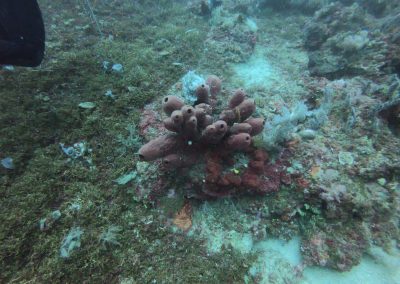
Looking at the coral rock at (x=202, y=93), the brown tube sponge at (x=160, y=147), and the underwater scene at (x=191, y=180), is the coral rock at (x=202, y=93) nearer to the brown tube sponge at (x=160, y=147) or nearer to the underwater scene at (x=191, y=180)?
the underwater scene at (x=191, y=180)

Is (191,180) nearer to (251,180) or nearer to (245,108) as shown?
(251,180)

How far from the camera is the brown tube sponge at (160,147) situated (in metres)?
3.00

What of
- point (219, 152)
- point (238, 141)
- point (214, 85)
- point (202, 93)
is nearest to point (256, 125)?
point (238, 141)

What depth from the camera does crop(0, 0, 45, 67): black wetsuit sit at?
3.72 meters

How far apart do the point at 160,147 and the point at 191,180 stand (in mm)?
640

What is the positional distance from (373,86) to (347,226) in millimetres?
2800

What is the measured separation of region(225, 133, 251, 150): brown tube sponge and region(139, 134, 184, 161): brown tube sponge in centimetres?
64

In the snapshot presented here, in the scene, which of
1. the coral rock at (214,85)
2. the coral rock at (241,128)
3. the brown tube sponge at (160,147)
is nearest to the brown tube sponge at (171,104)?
the brown tube sponge at (160,147)

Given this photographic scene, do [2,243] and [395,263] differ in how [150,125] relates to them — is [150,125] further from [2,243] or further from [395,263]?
[395,263]

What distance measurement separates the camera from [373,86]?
440 centimetres

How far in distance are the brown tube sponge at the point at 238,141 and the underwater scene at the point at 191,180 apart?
0.05ft

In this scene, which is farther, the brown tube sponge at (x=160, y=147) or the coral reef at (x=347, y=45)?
the coral reef at (x=347, y=45)

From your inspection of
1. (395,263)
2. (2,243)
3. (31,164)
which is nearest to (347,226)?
(395,263)

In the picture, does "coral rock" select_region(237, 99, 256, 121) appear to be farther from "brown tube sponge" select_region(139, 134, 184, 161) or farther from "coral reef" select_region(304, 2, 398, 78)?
"coral reef" select_region(304, 2, 398, 78)
